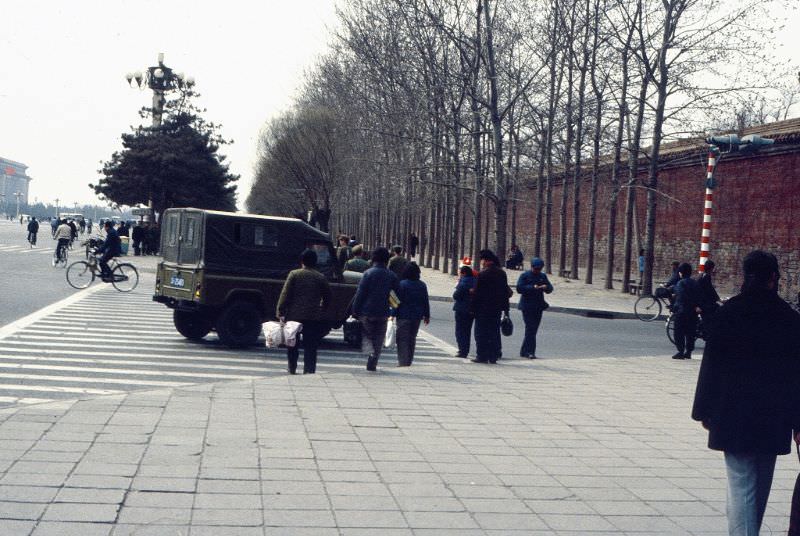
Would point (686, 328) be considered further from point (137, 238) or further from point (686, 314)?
point (137, 238)

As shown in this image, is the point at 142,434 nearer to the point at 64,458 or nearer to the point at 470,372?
the point at 64,458

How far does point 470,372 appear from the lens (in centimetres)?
1348

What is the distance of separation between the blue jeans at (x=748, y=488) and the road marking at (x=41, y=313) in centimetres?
1299

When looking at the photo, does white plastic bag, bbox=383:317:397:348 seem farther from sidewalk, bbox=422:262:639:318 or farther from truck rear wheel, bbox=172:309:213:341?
sidewalk, bbox=422:262:639:318

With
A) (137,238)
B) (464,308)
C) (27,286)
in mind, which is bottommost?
(27,286)

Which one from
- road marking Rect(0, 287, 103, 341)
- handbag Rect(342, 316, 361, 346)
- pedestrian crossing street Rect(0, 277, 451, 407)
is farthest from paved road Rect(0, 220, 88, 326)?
handbag Rect(342, 316, 361, 346)

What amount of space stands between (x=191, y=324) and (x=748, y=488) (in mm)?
13111

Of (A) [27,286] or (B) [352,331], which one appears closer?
(B) [352,331]

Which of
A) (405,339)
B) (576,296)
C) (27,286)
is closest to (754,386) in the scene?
(405,339)

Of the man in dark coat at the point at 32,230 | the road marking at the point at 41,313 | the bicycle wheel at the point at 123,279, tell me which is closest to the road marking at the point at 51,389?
the road marking at the point at 41,313

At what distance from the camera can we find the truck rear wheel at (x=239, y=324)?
1650cm

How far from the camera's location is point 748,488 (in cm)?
541

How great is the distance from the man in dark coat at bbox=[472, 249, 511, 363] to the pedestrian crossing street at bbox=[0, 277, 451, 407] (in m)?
1.26

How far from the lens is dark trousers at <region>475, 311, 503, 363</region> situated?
601 inches
